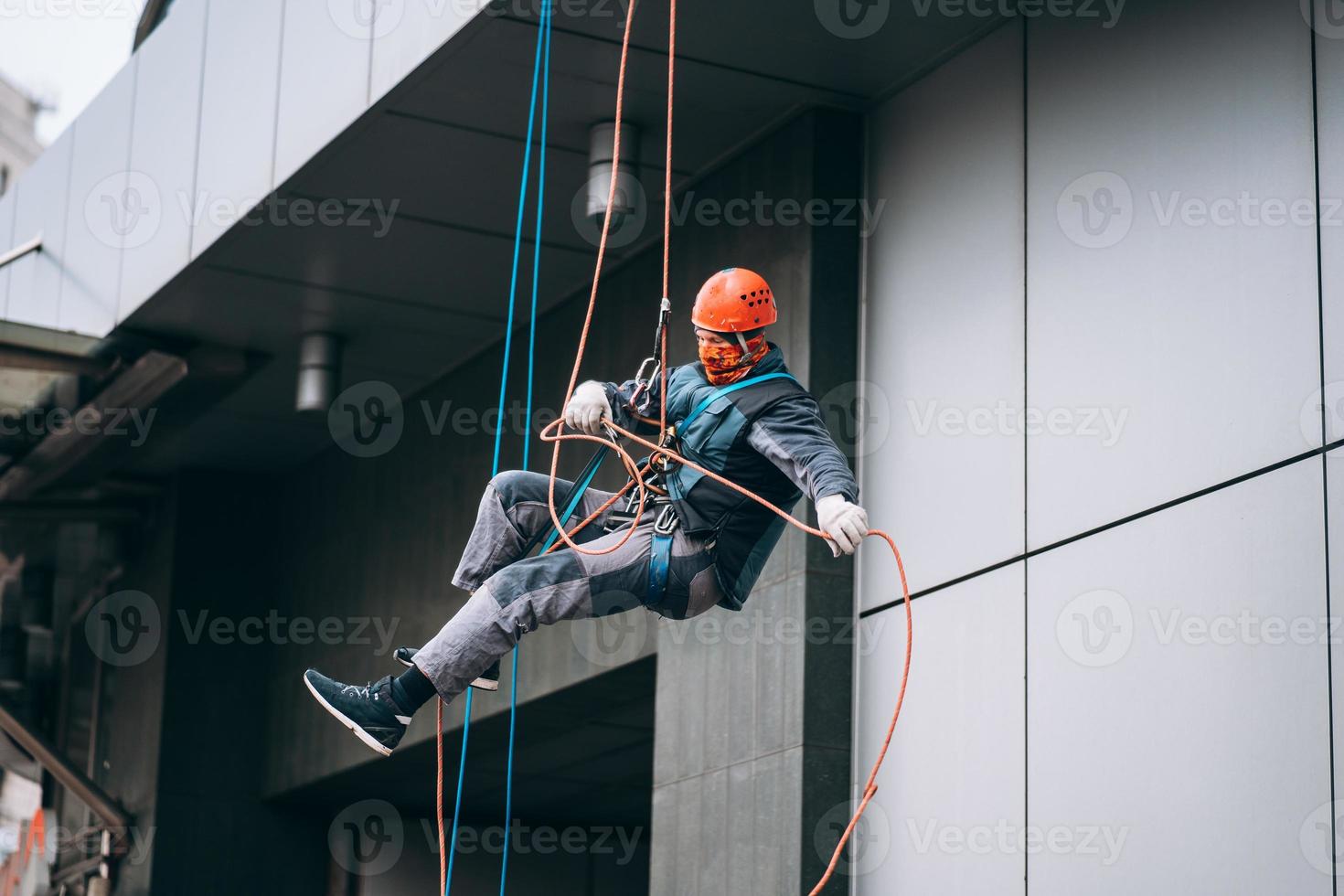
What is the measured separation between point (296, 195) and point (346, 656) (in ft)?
16.9

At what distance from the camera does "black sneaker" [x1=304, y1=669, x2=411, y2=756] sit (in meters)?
7.52

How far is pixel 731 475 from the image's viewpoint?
7.64m

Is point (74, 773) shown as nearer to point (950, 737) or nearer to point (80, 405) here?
point (80, 405)

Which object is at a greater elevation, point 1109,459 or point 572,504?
point 1109,459

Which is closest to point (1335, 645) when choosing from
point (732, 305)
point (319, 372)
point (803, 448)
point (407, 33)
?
point (803, 448)

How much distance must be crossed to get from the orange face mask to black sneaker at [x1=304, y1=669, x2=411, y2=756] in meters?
1.77

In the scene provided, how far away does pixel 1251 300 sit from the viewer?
882cm

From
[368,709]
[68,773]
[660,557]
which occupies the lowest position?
[68,773]

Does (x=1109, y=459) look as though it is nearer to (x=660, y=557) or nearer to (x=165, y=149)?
(x=660, y=557)

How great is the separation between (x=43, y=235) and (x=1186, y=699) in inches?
467

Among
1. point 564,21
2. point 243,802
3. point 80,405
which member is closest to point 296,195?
point 564,21

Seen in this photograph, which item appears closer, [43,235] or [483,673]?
[483,673]

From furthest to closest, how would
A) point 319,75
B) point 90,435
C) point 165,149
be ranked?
Result: 1. point 90,435
2. point 165,149
3. point 319,75

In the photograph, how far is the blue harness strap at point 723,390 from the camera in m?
7.71
